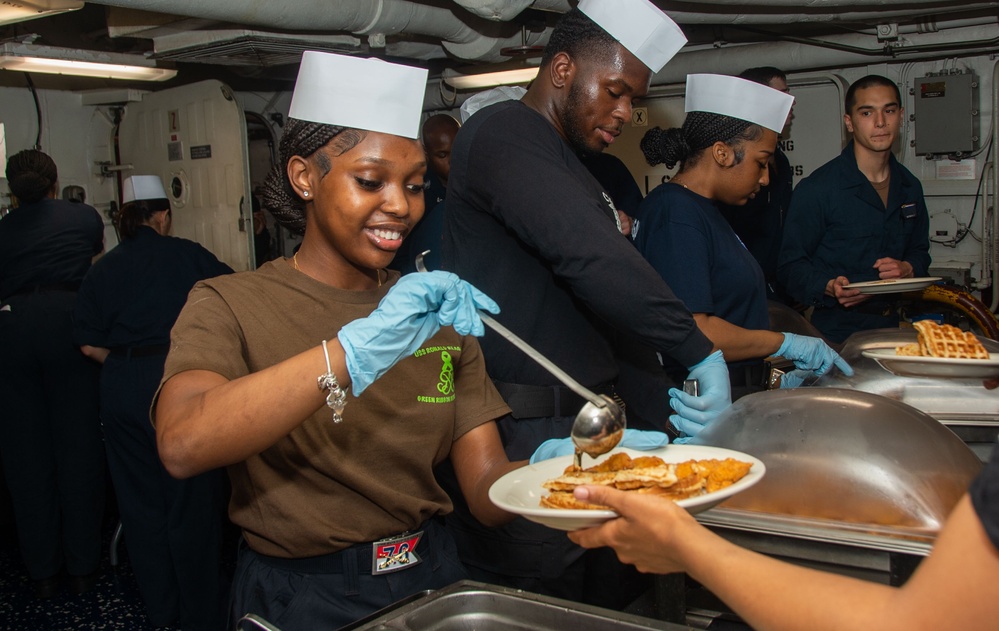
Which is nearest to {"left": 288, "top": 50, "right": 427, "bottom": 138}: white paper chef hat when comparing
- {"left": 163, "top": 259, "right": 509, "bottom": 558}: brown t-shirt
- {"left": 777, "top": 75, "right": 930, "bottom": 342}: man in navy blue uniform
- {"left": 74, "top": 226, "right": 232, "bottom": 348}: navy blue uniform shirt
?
{"left": 163, "top": 259, "right": 509, "bottom": 558}: brown t-shirt

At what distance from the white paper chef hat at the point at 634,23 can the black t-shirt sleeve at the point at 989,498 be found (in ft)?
5.72

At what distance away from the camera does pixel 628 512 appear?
1123 mm

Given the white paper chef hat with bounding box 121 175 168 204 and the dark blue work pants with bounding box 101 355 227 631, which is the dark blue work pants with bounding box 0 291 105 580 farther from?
the white paper chef hat with bounding box 121 175 168 204

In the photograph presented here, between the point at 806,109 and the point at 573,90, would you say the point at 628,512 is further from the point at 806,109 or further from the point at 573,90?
the point at 806,109

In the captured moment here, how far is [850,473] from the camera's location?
1.55 m

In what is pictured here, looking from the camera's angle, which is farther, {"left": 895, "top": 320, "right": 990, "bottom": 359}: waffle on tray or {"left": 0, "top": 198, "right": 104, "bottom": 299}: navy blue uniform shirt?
{"left": 0, "top": 198, "right": 104, "bottom": 299}: navy blue uniform shirt

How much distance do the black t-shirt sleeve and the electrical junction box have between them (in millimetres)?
4693

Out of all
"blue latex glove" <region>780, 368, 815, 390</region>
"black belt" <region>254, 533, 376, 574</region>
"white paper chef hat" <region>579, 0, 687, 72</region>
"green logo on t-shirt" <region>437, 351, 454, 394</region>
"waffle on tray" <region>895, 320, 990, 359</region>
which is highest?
"white paper chef hat" <region>579, 0, 687, 72</region>

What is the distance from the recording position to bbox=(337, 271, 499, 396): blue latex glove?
53.2 inches

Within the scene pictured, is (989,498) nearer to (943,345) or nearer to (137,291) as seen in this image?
(943,345)

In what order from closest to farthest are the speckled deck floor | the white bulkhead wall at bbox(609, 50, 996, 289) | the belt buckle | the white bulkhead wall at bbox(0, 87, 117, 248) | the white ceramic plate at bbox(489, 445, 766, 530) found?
the white ceramic plate at bbox(489, 445, 766, 530), the belt buckle, the speckled deck floor, the white bulkhead wall at bbox(609, 50, 996, 289), the white bulkhead wall at bbox(0, 87, 117, 248)

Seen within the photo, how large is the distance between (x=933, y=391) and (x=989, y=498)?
5.89 feet

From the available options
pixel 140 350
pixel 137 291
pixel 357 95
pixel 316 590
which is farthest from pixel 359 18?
pixel 316 590

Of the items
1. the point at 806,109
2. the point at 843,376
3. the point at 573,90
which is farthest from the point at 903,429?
the point at 806,109
